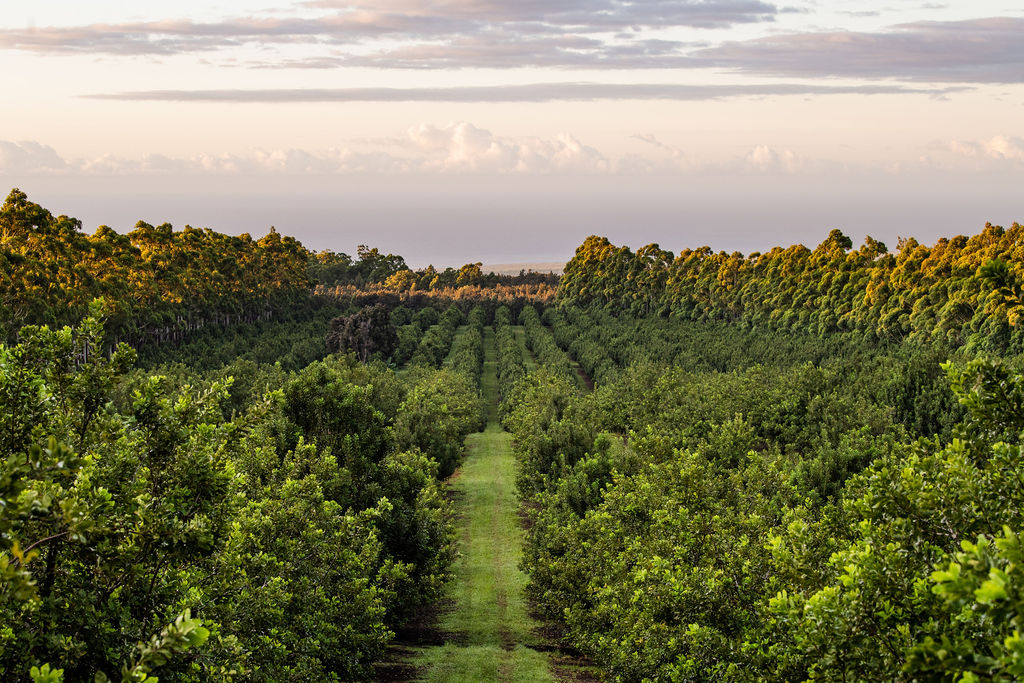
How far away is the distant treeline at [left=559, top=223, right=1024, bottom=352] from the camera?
174 feet

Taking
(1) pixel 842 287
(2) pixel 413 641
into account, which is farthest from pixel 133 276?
(1) pixel 842 287

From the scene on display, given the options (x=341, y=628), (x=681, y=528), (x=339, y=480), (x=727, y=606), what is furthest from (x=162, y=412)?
(x=339, y=480)

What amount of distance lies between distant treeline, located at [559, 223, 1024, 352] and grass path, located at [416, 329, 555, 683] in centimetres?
1614

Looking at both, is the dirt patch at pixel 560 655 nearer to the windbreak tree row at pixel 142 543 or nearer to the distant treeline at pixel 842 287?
the windbreak tree row at pixel 142 543

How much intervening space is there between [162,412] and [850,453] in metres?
24.5

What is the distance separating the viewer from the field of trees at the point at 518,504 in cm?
877

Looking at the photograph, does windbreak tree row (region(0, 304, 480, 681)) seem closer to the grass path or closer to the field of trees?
the field of trees

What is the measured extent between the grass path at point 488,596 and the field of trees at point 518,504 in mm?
163

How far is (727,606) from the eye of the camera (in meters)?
15.3

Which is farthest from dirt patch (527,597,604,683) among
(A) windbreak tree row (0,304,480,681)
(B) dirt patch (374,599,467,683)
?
(A) windbreak tree row (0,304,480,681)

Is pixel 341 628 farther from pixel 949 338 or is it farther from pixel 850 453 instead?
pixel 949 338

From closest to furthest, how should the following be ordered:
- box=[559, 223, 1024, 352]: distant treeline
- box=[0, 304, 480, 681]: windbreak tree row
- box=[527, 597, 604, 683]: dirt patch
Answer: box=[0, 304, 480, 681]: windbreak tree row
box=[527, 597, 604, 683]: dirt patch
box=[559, 223, 1024, 352]: distant treeline

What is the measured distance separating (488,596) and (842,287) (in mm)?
55152

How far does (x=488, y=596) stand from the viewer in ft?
106
